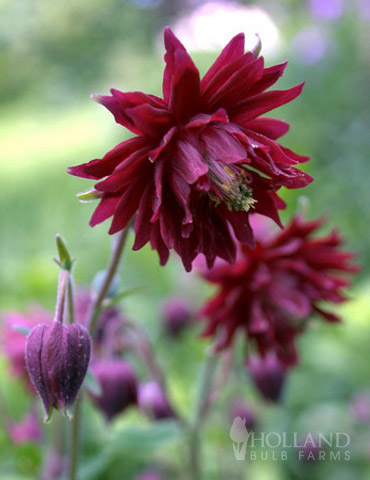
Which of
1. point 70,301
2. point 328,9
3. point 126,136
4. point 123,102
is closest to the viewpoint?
point 123,102

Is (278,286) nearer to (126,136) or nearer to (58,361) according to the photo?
(58,361)

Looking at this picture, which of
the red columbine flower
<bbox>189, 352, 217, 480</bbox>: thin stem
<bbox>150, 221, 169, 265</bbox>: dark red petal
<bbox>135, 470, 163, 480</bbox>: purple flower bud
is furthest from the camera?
<bbox>135, 470, 163, 480</bbox>: purple flower bud

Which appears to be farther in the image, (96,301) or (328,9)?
(328,9)

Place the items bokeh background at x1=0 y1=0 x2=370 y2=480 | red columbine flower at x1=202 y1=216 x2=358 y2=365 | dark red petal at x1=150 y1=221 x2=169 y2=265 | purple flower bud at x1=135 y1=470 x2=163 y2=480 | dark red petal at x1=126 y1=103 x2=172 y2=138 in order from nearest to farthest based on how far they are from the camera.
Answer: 1. dark red petal at x1=126 y1=103 x2=172 y2=138
2. dark red petal at x1=150 y1=221 x2=169 y2=265
3. red columbine flower at x1=202 y1=216 x2=358 y2=365
4. purple flower bud at x1=135 y1=470 x2=163 y2=480
5. bokeh background at x1=0 y1=0 x2=370 y2=480

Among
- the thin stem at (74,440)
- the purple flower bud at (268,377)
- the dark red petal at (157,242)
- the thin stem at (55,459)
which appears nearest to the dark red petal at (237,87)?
the dark red petal at (157,242)

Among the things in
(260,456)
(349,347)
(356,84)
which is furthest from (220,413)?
(356,84)

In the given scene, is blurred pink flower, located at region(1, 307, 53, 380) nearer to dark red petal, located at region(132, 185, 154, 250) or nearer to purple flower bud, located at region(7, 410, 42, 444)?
purple flower bud, located at region(7, 410, 42, 444)

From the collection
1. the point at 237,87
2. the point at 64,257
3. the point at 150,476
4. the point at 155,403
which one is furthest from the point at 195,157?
the point at 150,476

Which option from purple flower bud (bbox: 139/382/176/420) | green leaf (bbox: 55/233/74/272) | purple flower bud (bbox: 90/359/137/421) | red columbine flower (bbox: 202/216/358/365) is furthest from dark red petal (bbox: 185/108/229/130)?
purple flower bud (bbox: 139/382/176/420)
